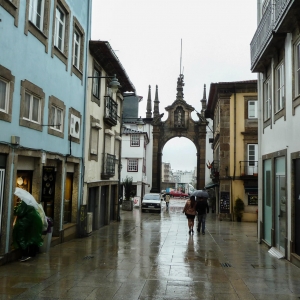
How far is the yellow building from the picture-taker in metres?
25.9

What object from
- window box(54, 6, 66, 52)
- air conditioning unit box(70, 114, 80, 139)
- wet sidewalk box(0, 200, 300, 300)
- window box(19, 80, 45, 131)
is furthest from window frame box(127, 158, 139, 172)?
window box(19, 80, 45, 131)

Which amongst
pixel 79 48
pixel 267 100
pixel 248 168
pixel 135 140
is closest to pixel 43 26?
pixel 79 48

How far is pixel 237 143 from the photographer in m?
26.5

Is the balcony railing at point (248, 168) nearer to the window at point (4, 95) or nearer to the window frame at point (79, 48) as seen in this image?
the window frame at point (79, 48)

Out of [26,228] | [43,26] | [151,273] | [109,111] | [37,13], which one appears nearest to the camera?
[151,273]

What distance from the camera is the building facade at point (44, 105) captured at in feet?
30.1

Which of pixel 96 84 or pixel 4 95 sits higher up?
pixel 96 84

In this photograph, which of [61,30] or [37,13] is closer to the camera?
[37,13]

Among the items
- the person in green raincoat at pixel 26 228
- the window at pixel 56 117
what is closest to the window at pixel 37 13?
the window at pixel 56 117

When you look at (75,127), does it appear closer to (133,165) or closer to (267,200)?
(267,200)

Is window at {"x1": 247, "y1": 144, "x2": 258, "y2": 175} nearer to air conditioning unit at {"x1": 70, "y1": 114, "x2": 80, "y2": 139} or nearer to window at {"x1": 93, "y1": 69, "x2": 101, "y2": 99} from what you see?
window at {"x1": 93, "y1": 69, "x2": 101, "y2": 99}

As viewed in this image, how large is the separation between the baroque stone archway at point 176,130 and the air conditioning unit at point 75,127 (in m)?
31.7

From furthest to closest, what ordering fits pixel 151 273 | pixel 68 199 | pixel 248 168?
pixel 248 168
pixel 68 199
pixel 151 273

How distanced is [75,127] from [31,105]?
387 cm
